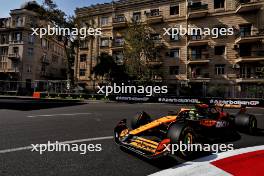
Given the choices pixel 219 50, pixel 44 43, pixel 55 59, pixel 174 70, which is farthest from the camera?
pixel 55 59

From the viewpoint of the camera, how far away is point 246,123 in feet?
17.5

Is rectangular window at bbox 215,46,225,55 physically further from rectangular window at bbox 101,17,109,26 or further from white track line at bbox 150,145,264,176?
white track line at bbox 150,145,264,176

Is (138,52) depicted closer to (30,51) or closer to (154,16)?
(154,16)

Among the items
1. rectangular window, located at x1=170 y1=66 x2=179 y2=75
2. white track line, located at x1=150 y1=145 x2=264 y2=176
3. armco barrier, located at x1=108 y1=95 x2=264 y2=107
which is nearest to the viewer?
white track line, located at x1=150 y1=145 x2=264 y2=176

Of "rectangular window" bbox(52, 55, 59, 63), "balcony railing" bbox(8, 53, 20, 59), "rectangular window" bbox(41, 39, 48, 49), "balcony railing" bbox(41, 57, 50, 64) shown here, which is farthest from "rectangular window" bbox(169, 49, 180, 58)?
"rectangular window" bbox(52, 55, 59, 63)

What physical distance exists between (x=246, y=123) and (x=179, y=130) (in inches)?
116

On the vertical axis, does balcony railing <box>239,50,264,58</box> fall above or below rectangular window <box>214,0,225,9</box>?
below

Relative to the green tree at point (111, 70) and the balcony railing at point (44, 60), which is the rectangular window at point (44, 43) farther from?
the green tree at point (111, 70)

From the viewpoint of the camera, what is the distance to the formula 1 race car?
349cm

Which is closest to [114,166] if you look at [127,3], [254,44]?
[254,44]

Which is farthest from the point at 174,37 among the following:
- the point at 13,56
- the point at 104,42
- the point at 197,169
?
the point at 13,56

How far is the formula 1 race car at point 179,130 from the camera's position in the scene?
3486 mm

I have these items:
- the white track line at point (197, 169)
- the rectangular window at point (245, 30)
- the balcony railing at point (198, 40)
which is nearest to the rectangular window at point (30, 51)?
the balcony railing at point (198, 40)

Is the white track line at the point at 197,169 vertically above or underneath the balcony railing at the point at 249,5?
underneath
